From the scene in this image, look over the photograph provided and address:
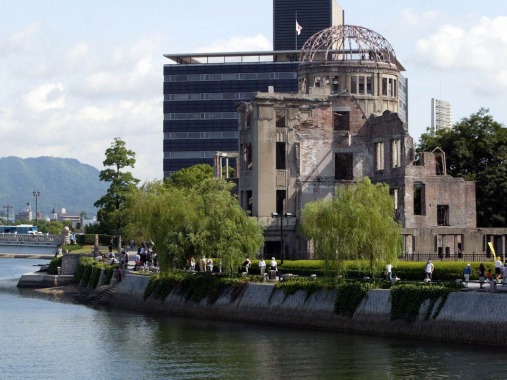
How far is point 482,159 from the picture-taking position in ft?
360

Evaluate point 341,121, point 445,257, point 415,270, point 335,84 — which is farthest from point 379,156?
point 415,270

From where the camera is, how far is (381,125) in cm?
9875

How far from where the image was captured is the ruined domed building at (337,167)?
94625mm

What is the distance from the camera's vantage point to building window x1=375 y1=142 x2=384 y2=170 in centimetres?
9994

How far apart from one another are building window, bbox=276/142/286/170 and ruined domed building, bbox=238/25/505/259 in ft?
0.29

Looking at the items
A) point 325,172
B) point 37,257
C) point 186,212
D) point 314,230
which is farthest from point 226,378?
point 37,257

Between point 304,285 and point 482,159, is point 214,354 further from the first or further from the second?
point 482,159

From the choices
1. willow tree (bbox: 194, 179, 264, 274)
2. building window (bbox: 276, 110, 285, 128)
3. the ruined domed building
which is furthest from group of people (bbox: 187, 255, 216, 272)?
building window (bbox: 276, 110, 285, 128)

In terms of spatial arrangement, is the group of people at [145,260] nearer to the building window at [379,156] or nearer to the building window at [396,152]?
the building window at [379,156]

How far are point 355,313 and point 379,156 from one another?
38.4 metres

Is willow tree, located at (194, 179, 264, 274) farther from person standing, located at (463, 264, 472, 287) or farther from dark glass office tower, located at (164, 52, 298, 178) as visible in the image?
dark glass office tower, located at (164, 52, 298, 178)

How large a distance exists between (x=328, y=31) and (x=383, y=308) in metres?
50.0

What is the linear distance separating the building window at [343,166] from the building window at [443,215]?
327 inches

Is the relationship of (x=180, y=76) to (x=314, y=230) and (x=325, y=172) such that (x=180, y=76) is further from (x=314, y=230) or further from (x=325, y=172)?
(x=314, y=230)
